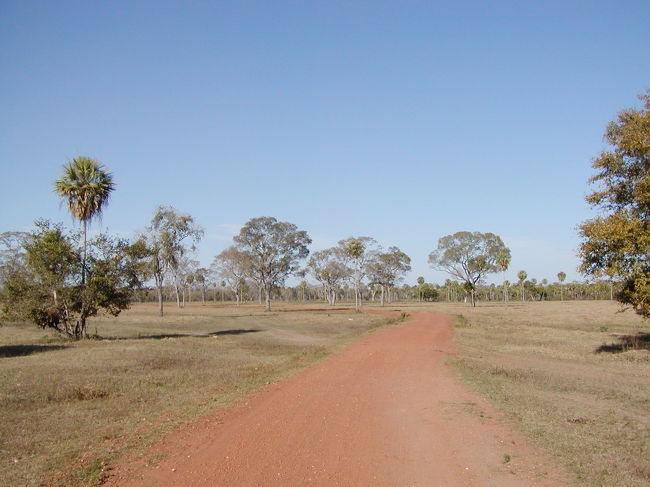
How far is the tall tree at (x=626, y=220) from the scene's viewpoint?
18359mm

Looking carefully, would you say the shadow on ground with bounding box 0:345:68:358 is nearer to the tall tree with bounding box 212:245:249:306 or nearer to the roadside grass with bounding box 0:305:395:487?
the roadside grass with bounding box 0:305:395:487

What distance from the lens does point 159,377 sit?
52.5 feet

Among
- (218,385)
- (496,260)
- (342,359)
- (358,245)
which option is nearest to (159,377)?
(218,385)

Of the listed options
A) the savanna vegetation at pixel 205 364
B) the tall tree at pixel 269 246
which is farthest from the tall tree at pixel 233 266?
the savanna vegetation at pixel 205 364

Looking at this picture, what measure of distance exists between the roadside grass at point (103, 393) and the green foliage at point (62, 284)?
2258 millimetres

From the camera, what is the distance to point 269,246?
79.2 metres

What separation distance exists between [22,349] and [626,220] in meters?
26.8

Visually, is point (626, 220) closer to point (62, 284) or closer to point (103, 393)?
point (103, 393)

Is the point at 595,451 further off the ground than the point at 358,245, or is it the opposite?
the point at 358,245

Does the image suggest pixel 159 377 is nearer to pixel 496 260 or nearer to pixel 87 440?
pixel 87 440

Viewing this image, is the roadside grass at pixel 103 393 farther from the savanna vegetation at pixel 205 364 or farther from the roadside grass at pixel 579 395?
the roadside grass at pixel 579 395

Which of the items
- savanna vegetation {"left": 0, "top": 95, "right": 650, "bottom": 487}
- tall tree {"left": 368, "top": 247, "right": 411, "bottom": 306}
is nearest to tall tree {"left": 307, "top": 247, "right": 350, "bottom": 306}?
tall tree {"left": 368, "top": 247, "right": 411, "bottom": 306}

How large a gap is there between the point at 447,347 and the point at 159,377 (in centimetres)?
1384

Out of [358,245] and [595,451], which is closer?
[595,451]
